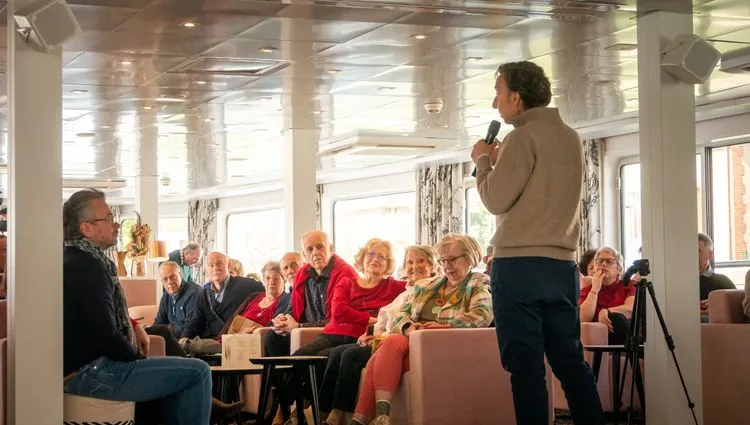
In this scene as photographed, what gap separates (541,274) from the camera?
→ 14.7 feet

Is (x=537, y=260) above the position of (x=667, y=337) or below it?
above

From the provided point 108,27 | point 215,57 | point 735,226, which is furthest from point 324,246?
point 735,226

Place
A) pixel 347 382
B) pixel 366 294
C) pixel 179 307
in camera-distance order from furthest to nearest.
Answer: pixel 179 307
pixel 366 294
pixel 347 382

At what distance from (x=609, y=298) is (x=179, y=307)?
3514 mm

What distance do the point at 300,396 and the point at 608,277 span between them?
2.53 metres

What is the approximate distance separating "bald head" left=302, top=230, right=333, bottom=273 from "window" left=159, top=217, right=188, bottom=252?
15.4 metres

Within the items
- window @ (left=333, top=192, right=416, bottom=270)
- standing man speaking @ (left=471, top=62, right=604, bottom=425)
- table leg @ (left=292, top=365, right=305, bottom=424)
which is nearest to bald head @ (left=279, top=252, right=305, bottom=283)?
table leg @ (left=292, top=365, right=305, bottom=424)

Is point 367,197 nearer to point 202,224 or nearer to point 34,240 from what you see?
point 202,224

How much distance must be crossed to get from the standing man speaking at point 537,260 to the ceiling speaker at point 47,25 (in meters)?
2.01

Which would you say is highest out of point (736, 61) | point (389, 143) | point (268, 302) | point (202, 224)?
point (736, 61)

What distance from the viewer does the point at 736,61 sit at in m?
8.62

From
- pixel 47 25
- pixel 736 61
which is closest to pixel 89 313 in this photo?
pixel 47 25

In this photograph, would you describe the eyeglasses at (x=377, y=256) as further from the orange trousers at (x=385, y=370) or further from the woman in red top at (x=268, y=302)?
the woman in red top at (x=268, y=302)

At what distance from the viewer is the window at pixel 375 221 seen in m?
18.0
